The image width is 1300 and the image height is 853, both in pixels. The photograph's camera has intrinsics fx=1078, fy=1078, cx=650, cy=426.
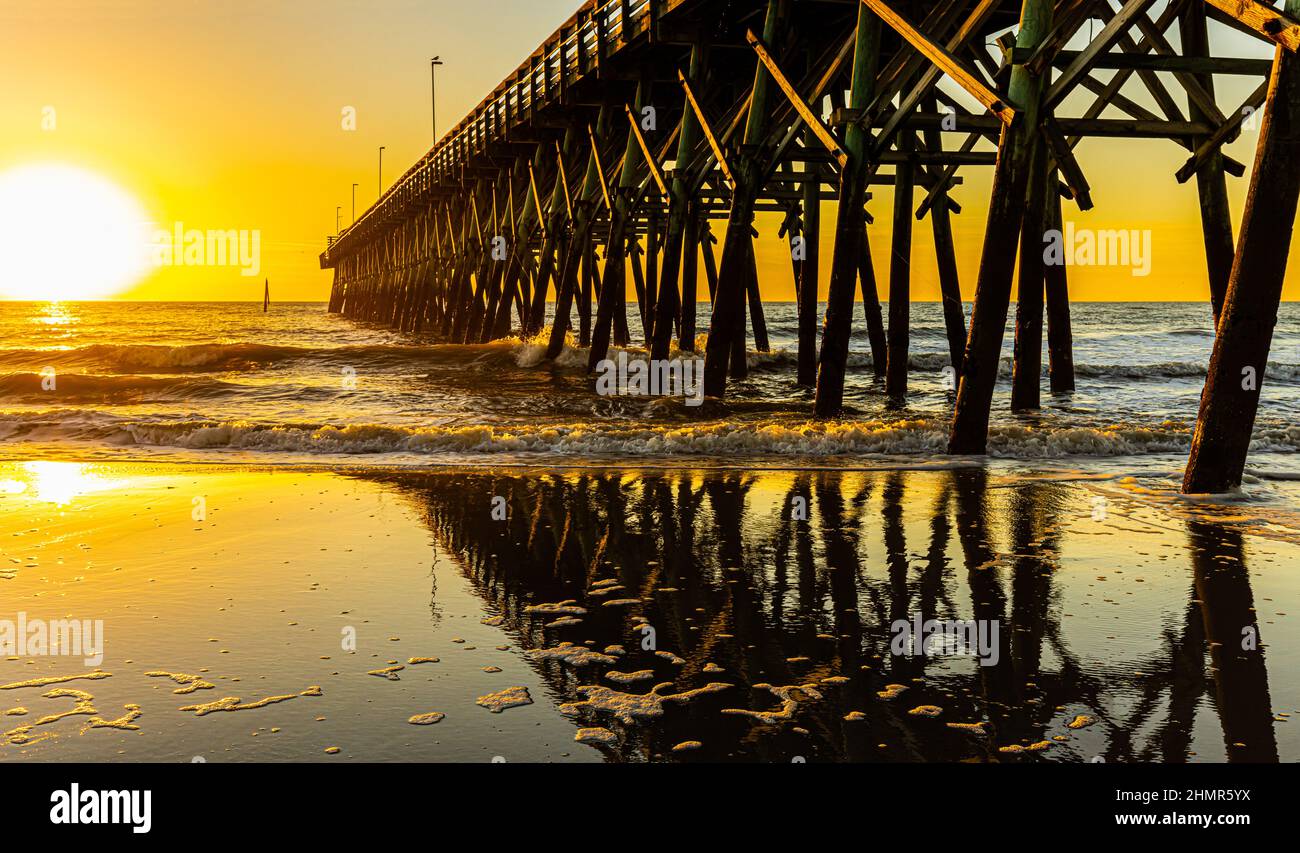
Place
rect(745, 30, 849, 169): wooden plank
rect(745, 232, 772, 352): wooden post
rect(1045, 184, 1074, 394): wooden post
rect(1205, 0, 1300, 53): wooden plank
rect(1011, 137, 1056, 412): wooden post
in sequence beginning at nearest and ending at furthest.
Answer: rect(1205, 0, 1300, 53): wooden plank → rect(1011, 137, 1056, 412): wooden post → rect(745, 30, 849, 169): wooden plank → rect(1045, 184, 1074, 394): wooden post → rect(745, 232, 772, 352): wooden post

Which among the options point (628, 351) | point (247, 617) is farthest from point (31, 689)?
point (628, 351)

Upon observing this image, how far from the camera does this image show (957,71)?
9.13 meters

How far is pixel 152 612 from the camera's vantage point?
4.87 m

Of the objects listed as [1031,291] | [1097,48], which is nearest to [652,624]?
[1097,48]

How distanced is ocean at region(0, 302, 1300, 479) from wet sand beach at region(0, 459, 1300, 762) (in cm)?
271

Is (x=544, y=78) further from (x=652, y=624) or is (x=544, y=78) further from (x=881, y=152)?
(x=652, y=624)

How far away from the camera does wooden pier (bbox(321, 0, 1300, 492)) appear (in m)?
7.57

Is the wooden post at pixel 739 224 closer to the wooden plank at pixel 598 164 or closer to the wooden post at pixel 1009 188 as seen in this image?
the wooden post at pixel 1009 188

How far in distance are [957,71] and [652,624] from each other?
6453mm

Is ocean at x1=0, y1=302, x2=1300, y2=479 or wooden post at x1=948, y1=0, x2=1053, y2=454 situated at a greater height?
wooden post at x1=948, y1=0, x2=1053, y2=454

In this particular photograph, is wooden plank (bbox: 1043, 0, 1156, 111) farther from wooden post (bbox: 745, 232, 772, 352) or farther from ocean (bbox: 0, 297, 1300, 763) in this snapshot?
wooden post (bbox: 745, 232, 772, 352)

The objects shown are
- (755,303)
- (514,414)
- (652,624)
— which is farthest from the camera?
(755,303)

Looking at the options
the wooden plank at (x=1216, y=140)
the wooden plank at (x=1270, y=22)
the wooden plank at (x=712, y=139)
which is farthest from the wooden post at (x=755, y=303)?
the wooden plank at (x=1270, y=22)

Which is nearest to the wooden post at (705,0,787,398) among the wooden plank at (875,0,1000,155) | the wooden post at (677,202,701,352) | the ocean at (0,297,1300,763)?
the wooden post at (677,202,701,352)
